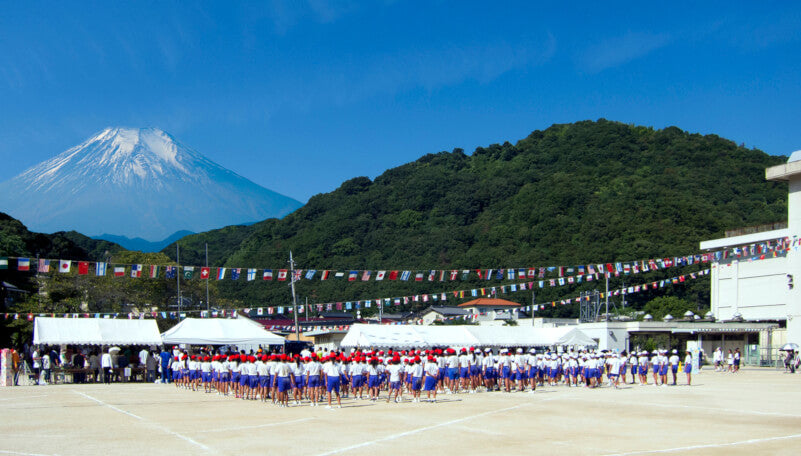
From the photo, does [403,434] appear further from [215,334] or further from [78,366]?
[78,366]

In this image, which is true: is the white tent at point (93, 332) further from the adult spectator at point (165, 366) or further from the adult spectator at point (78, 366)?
the adult spectator at point (165, 366)

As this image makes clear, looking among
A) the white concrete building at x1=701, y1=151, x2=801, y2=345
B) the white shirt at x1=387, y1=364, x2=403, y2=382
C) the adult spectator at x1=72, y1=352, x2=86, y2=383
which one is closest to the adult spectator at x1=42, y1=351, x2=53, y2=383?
the adult spectator at x1=72, y1=352, x2=86, y2=383

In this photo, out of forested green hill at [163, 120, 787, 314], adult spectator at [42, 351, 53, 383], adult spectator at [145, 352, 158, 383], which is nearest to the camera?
adult spectator at [42, 351, 53, 383]

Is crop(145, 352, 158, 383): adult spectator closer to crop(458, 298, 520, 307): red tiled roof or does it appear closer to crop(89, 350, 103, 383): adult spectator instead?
crop(89, 350, 103, 383): adult spectator

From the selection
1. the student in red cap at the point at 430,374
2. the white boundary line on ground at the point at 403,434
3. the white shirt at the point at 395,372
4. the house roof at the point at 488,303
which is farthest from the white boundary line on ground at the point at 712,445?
the house roof at the point at 488,303

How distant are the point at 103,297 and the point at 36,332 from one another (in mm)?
17643

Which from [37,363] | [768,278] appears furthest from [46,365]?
[768,278]

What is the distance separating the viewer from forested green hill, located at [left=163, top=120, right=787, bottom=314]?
2677 inches

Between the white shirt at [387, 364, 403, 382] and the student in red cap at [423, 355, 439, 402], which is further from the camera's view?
the student in red cap at [423, 355, 439, 402]

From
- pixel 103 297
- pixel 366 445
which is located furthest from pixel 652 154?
pixel 366 445

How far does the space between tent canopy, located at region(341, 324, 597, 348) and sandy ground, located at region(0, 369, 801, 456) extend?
336 inches

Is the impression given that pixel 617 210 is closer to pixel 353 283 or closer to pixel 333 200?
pixel 353 283

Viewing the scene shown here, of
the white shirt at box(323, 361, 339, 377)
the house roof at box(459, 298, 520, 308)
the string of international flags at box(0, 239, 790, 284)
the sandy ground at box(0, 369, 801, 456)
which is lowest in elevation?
the house roof at box(459, 298, 520, 308)

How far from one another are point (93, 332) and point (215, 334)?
195 inches
